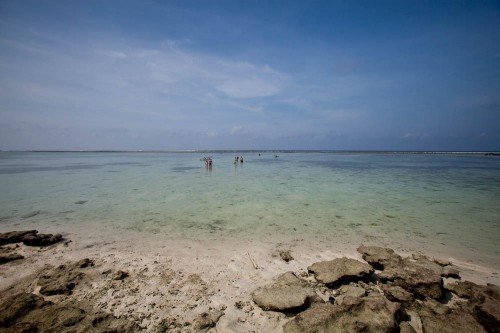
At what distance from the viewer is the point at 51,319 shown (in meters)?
3.69

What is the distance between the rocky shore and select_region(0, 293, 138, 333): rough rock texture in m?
0.01

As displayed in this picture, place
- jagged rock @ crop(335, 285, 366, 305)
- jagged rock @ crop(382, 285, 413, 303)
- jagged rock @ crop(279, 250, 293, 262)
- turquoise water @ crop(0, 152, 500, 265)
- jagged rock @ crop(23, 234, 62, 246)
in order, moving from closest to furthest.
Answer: jagged rock @ crop(382, 285, 413, 303) < jagged rock @ crop(335, 285, 366, 305) < jagged rock @ crop(279, 250, 293, 262) < jagged rock @ crop(23, 234, 62, 246) < turquoise water @ crop(0, 152, 500, 265)

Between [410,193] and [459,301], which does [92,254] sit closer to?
[459,301]

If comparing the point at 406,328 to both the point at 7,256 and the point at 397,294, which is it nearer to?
the point at 397,294

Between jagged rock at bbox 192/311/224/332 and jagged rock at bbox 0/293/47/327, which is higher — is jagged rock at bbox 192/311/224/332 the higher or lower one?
the lower one

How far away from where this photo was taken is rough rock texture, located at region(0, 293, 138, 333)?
3514 mm

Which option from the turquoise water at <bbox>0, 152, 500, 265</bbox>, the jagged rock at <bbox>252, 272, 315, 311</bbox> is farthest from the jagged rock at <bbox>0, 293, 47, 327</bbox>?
the turquoise water at <bbox>0, 152, 500, 265</bbox>

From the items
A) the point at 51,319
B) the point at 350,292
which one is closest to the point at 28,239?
the point at 51,319

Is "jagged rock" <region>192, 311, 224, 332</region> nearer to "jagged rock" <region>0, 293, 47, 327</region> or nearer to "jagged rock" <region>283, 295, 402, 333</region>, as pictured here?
"jagged rock" <region>283, 295, 402, 333</region>

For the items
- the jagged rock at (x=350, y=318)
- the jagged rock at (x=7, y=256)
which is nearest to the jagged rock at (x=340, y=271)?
the jagged rock at (x=350, y=318)

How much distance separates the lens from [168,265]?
19.9 feet

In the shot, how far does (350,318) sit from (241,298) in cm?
201

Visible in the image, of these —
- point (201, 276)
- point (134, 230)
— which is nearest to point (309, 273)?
point (201, 276)

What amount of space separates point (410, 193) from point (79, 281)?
18.2 meters
